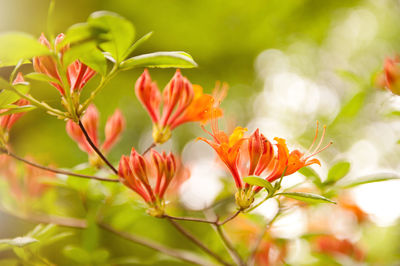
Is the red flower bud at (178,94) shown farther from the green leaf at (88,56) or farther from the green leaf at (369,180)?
the green leaf at (369,180)

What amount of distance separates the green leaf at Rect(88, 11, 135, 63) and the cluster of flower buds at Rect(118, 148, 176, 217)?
0.25m

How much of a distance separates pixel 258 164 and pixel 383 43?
2.84 meters

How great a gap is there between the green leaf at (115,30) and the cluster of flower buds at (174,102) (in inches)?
10.7

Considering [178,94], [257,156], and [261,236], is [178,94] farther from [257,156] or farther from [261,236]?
[261,236]

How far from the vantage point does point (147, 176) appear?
2.85 feet

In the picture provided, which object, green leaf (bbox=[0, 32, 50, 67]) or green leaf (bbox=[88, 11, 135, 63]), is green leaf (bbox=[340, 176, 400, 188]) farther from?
green leaf (bbox=[0, 32, 50, 67])

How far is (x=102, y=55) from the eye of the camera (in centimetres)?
70

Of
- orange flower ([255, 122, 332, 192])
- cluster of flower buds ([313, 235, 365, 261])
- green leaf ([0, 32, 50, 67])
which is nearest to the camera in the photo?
green leaf ([0, 32, 50, 67])

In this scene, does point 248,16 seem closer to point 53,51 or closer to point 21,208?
point 21,208

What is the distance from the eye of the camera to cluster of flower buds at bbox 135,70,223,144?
95 cm

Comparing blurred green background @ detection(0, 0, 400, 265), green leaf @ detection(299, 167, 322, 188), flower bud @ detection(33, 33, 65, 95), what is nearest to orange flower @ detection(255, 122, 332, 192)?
green leaf @ detection(299, 167, 322, 188)

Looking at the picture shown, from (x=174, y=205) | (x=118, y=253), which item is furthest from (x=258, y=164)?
(x=118, y=253)

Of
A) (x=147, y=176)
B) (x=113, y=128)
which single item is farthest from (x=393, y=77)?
(x=113, y=128)

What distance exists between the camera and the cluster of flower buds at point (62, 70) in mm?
733
